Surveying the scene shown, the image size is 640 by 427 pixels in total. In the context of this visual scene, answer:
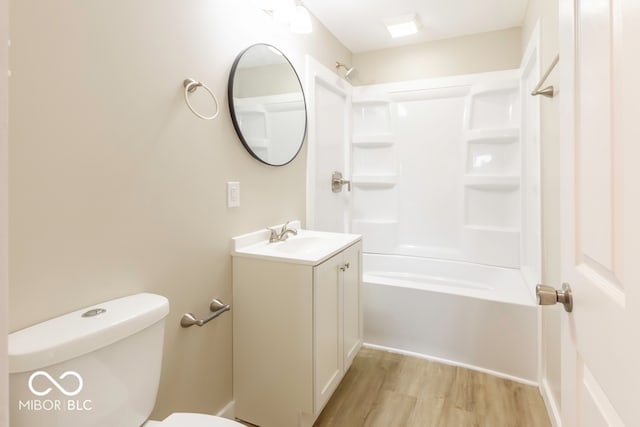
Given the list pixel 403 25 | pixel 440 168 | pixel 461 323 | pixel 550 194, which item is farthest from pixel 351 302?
pixel 403 25

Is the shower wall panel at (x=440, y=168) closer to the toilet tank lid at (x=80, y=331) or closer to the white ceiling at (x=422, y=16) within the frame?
the white ceiling at (x=422, y=16)

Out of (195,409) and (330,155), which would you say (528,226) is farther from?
(195,409)

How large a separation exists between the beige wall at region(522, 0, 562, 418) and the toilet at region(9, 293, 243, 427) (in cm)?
149

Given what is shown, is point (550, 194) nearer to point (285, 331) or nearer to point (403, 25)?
point (285, 331)

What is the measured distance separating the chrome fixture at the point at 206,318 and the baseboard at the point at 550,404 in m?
1.56

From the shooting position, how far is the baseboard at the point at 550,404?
1497mm

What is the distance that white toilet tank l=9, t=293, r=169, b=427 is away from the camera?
2.40 ft

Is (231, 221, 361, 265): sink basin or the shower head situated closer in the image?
(231, 221, 361, 265): sink basin

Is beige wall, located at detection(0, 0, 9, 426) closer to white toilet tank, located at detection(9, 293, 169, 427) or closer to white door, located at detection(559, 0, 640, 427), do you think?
white toilet tank, located at detection(9, 293, 169, 427)

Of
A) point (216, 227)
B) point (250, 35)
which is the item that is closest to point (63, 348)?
point (216, 227)

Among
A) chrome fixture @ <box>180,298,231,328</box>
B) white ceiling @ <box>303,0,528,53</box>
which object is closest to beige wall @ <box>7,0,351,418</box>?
chrome fixture @ <box>180,298,231,328</box>

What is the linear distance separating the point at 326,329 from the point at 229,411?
619mm

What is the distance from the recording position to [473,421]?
1.61 metres

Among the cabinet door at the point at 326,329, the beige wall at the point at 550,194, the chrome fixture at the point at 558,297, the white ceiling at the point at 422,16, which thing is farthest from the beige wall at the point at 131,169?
the beige wall at the point at 550,194
